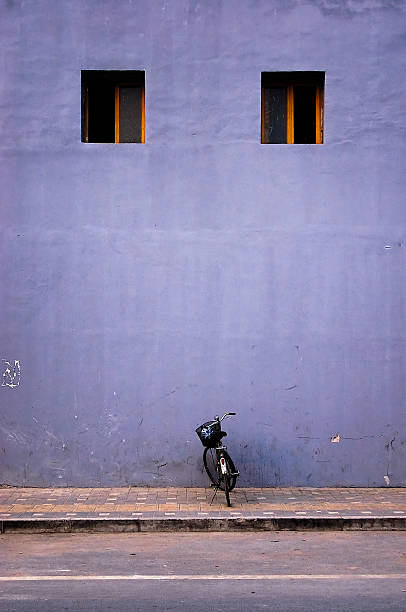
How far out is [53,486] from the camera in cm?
1123

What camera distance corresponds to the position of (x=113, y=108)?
38.6ft

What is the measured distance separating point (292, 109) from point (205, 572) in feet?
21.9

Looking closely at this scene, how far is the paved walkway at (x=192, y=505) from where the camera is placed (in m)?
9.32

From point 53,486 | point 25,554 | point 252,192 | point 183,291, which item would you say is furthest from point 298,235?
point 25,554

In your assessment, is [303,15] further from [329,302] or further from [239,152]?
[329,302]

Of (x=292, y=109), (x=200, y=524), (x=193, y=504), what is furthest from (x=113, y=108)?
(x=200, y=524)

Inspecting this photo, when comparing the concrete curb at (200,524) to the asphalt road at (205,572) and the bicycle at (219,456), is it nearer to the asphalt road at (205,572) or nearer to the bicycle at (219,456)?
the asphalt road at (205,572)

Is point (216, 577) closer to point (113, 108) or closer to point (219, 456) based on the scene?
point (219, 456)

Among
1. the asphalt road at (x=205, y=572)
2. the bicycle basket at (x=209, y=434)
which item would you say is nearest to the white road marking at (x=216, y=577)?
the asphalt road at (x=205, y=572)

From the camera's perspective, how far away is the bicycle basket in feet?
33.8

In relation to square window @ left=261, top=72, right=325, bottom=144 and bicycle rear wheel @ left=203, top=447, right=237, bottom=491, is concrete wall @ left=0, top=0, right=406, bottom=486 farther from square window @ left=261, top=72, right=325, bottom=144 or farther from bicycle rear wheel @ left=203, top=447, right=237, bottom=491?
square window @ left=261, top=72, right=325, bottom=144

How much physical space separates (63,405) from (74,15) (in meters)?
5.21

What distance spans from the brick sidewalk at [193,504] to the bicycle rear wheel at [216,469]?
0.17 m

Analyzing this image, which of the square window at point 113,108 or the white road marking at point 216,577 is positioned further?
the square window at point 113,108
